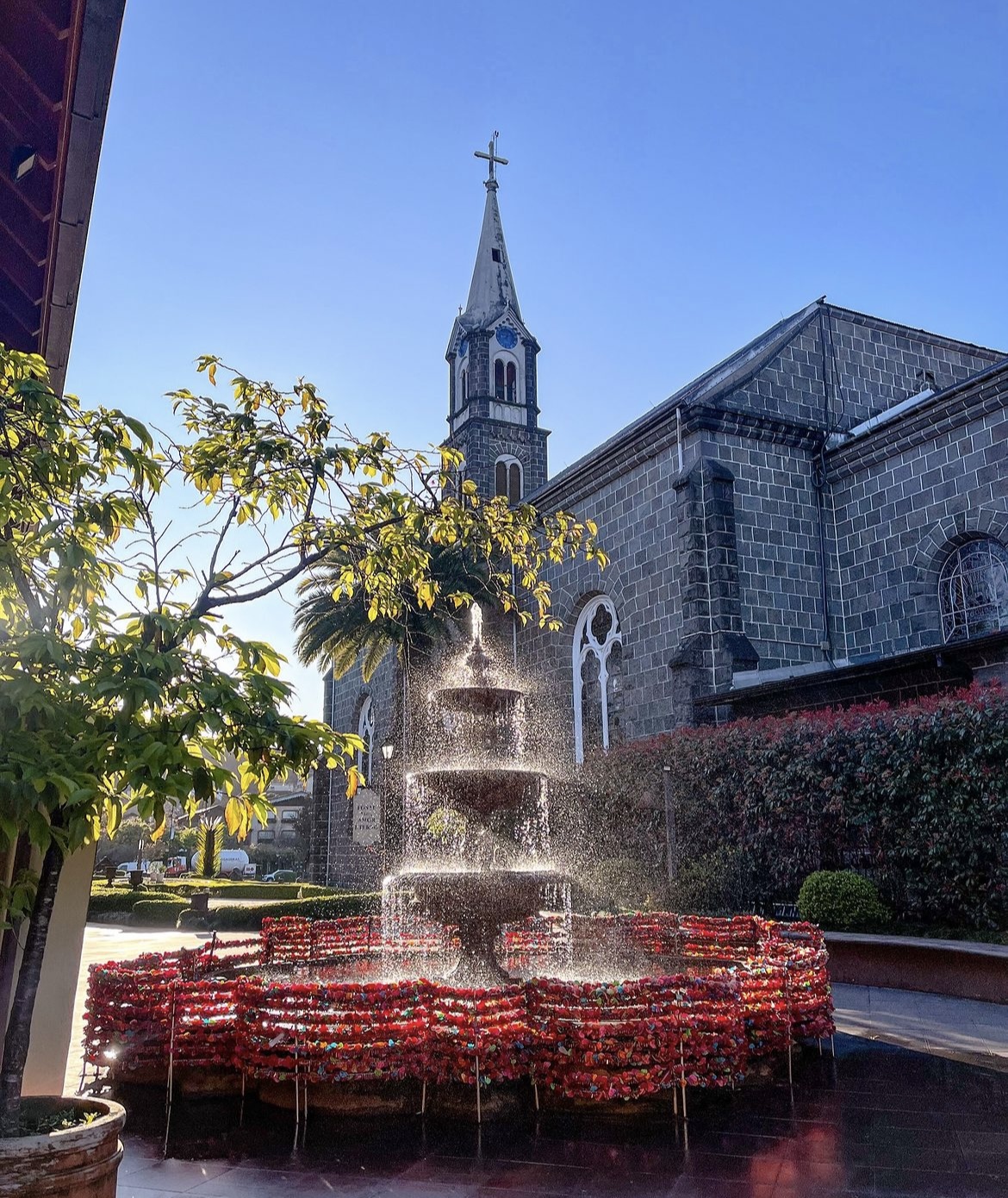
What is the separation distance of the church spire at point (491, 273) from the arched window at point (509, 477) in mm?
5656

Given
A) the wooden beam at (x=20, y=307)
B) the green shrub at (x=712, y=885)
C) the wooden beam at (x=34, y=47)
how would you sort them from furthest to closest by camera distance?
the green shrub at (x=712, y=885) < the wooden beam at (x=20, y=307) < the wooden beam at (x=34, y=47)

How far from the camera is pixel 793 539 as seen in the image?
21.0 m

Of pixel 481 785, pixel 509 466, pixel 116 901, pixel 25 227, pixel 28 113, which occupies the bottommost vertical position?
pixel 116 901

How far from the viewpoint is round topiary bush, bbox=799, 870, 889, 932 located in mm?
12039

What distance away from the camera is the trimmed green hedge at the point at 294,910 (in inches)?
783

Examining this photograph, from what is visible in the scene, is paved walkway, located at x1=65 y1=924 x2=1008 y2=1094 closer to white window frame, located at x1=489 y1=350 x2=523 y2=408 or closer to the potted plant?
the potted plant

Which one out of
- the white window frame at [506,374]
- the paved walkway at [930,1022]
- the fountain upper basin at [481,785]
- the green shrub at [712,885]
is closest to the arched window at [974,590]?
the green shrub at [712,885]

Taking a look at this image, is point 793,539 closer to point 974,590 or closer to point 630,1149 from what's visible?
point 974,590

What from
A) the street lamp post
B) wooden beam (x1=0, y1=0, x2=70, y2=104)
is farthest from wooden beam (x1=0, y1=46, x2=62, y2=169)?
the street lamp post

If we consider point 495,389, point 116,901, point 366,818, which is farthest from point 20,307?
point 495,389

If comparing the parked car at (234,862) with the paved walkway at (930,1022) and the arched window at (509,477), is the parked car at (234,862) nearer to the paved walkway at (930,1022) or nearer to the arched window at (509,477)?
Answer: the arched window at (509,477)

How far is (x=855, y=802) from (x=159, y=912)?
1793 centimetres

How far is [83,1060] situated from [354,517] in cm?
484

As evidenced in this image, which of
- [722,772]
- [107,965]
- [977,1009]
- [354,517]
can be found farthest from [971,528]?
[107,965]
